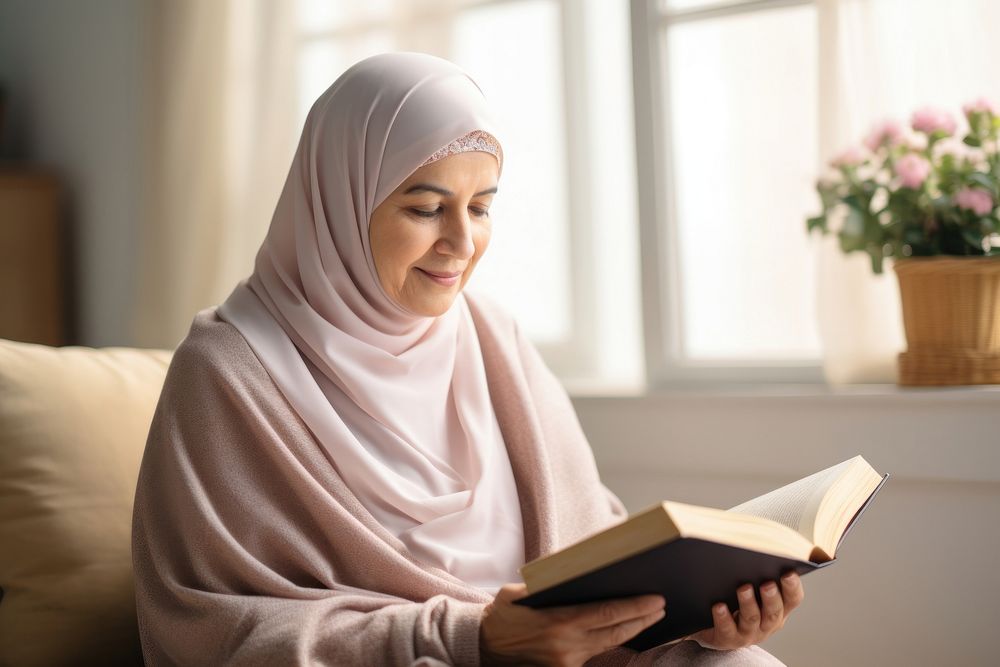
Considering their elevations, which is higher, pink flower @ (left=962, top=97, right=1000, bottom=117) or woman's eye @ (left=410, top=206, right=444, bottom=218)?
pink flower @ (left=962, top=97, right=1000, bottom=117)

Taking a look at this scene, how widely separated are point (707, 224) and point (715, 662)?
1086 millimetres

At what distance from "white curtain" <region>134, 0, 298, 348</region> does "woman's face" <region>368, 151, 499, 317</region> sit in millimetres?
1396

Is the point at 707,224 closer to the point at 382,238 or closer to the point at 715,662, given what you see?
the point at 382,238

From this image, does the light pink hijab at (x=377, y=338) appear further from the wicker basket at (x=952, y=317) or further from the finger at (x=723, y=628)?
the wicker basket at (x=952, y=317)

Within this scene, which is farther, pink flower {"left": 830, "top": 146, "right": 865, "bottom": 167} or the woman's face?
pink flower {"left": 830, "top": 146, "right": 865, "bottom": 167}

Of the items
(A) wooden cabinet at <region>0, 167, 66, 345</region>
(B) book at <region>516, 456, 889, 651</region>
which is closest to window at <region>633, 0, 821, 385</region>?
(B) book at <region>516, 456, 889, 651</region>

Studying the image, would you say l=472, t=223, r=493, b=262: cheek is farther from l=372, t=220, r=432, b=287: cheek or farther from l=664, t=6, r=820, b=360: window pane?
l=664, t=6, r=820, b=360: window pane

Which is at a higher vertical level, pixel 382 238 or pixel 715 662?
pixel 382 238

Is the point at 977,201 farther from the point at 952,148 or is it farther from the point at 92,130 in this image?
the point at 92,130

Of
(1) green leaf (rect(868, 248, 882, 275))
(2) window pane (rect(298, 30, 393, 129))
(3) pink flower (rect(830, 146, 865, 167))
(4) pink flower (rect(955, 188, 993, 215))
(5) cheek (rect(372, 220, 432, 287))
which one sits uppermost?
(2) window pane (rect(298, 30, 393, 129))

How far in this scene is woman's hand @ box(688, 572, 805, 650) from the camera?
108cm

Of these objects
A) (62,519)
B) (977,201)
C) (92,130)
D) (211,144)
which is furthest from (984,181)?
(92,130)

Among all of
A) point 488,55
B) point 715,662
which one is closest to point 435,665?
point 715,662

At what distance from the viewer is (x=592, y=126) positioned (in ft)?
7.57
